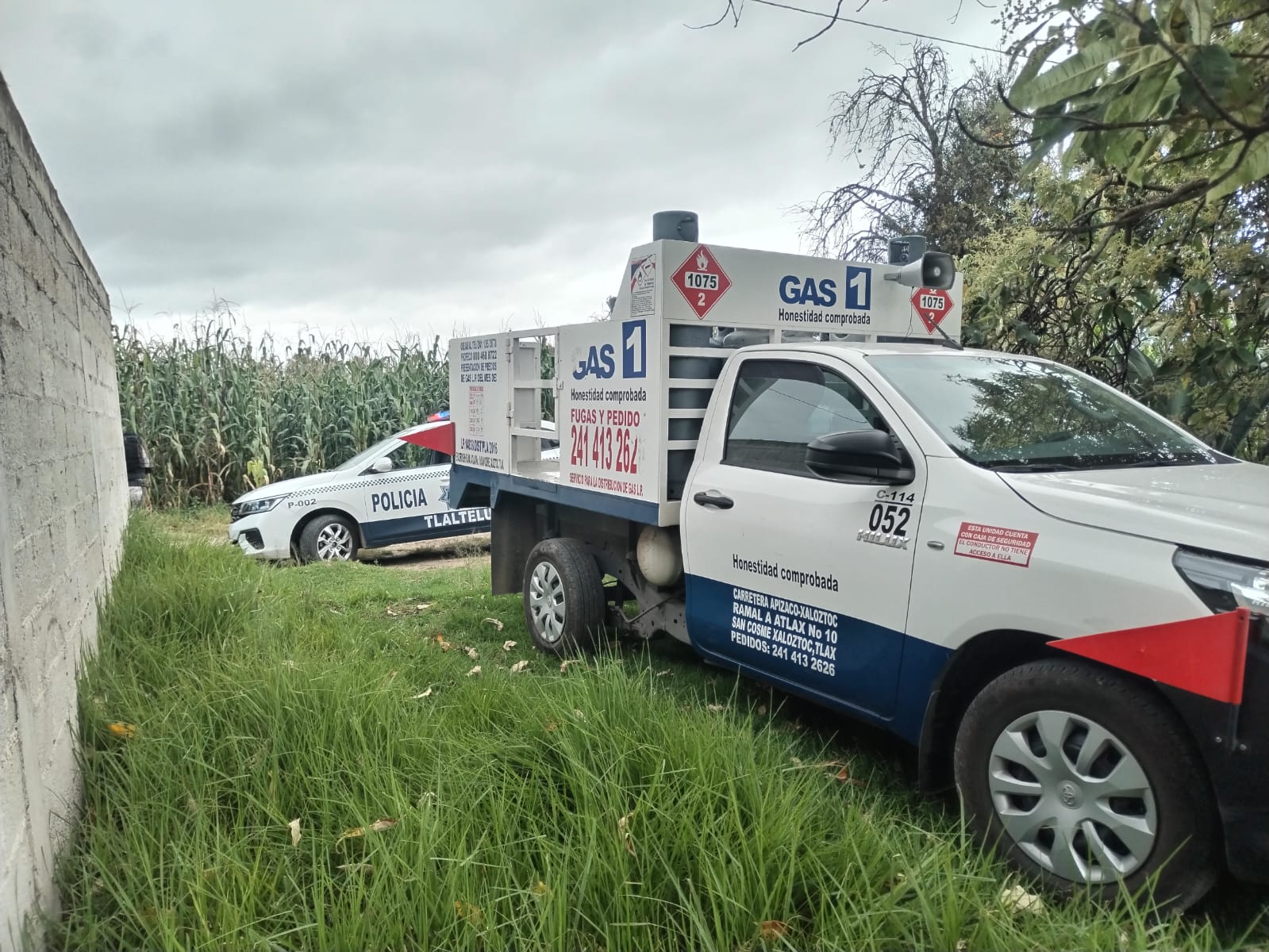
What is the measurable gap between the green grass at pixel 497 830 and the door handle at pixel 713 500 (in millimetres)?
1045

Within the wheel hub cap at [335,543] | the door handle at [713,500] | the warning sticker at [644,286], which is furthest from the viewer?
the wheel hub cap at [335,543]

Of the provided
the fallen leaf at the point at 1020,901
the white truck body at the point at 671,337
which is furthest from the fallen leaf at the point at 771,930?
the white truck body at the point at 671,337

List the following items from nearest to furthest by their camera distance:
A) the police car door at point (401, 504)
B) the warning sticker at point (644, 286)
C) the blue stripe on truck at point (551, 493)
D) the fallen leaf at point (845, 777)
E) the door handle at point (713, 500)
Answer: the fallen leaf at point (845, 777), the door handle at point (713, 500), the warning sticker at point (644, 286), the blue stripe on truck at point (551, 493), the police car door at point (401, 504)

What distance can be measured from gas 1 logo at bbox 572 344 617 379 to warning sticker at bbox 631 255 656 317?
12.1 inches

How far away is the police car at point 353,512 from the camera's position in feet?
31.7

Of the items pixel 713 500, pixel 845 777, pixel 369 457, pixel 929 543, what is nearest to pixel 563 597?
pixel 713 500

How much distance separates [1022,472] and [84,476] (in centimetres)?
448

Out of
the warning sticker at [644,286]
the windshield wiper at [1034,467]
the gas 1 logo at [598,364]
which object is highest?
the warning sticker at [644,286]

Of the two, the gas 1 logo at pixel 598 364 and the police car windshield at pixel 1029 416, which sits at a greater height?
the gas 1 logo at pixel 598 364

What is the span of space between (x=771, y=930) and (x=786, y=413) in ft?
7.90

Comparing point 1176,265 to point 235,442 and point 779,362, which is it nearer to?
point 779,362

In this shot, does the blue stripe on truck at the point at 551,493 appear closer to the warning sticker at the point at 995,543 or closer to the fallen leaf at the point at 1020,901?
the warning sticker at the point at 995,543

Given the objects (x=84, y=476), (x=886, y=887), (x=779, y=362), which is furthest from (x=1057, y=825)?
(x=84, y=476)

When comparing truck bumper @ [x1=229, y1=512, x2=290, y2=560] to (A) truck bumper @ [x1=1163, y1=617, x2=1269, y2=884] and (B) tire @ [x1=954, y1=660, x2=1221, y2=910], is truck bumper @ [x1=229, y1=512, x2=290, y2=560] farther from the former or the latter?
(A) truck bumper @ [x1=1163, y1=617, x2=1269, y2=884]
